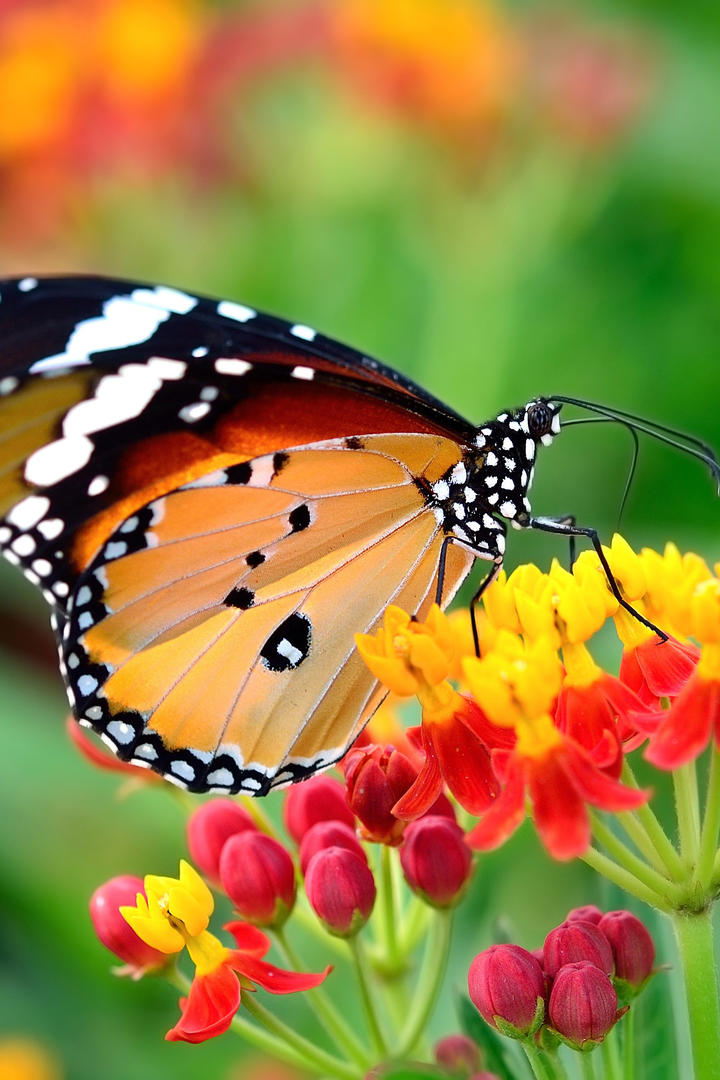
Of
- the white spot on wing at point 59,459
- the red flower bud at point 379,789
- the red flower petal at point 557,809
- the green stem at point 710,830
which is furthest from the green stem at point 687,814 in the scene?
the white spot on wing at point 59,459

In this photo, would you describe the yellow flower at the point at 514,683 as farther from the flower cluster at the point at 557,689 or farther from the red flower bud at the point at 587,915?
the red flower bud at the point at 587,915

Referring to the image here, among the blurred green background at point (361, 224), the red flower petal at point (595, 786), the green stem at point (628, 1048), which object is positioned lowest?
the green stem at point (628, 1048)

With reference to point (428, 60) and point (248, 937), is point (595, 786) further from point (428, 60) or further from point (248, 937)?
point (428, 60)

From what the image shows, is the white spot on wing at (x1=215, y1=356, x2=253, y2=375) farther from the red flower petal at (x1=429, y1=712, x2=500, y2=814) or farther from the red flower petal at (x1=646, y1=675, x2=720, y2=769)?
the red flower petal at (x1=646, y1=675, x2=720, y2=769)

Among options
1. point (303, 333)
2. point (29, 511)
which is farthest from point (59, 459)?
point (303, 333)

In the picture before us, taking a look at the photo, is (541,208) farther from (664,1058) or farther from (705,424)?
(664,1058)

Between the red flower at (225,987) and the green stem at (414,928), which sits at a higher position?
the green stem at (414,928)
